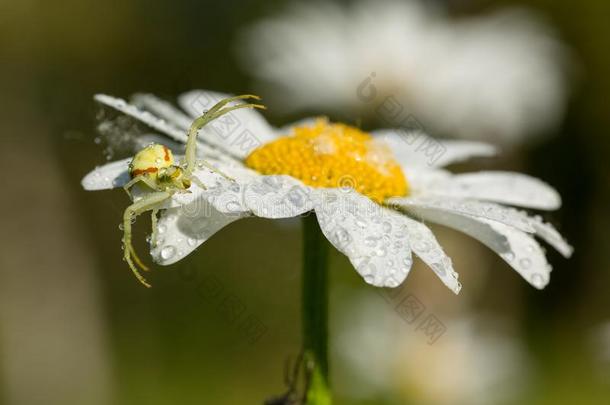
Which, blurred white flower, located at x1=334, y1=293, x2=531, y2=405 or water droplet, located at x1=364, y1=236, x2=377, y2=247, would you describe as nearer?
water droplet, located at x1=364, y1=236, x2=377, y2=247

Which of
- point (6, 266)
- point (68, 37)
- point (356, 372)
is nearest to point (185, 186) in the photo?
point (356, 372)

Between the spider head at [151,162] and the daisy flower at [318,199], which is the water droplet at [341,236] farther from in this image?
the spider head at [151,162]

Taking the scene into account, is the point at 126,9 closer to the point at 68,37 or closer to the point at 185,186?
the point at 68,37

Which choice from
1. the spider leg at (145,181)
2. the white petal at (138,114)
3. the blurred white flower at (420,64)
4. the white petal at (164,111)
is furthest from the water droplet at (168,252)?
the blurred white flower at (420,64)

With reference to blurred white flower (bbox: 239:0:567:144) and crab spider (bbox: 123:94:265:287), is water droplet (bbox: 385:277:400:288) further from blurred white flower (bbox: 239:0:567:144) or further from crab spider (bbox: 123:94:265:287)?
blurred white flower (bbox: 239:0:567:144)

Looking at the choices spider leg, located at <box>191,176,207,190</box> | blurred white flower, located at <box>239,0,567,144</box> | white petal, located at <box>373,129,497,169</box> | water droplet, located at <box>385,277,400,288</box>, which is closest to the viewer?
water droplet, located at <box>385,277,400,288</box>

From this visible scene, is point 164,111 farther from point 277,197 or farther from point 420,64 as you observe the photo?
point 420,64

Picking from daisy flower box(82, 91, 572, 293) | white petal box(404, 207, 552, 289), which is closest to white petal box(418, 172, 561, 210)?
daisy flower box(82, 91, 572, 293)
